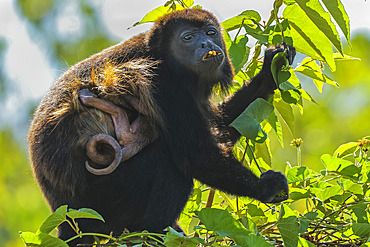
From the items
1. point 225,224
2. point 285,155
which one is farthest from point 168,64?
point 285,155

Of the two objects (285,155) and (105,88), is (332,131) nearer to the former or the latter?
(285,155)

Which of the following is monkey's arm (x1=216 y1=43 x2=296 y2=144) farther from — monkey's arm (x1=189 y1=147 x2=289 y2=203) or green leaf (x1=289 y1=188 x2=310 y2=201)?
green leaf (x1=289 y1=188 x2=310 y2=201)

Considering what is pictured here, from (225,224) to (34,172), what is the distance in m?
1.41

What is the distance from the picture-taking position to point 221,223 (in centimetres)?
184

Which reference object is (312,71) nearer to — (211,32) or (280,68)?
(280,68)

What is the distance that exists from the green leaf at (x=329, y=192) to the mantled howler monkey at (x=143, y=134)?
0.33m

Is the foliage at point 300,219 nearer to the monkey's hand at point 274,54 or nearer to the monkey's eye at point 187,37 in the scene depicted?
the monkey's hand at point 274,54

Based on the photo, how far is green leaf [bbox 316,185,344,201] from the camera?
2309mm

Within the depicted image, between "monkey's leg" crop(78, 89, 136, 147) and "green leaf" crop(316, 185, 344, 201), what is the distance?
3.64 ft

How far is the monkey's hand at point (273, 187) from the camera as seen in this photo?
267 cm

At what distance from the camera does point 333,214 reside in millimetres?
2402

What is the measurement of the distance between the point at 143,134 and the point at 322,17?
1.23 m

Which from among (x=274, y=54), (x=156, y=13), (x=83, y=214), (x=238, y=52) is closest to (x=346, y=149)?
(x=274, y=54)

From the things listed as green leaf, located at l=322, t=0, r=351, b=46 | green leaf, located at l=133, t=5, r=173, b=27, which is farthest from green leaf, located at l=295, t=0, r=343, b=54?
green leaf, located at l=133, t=5, r=173, b=27
